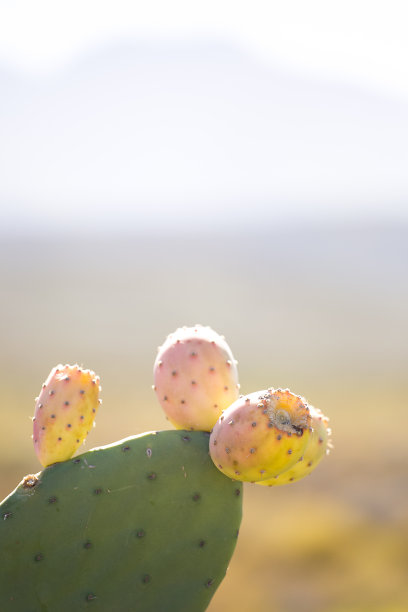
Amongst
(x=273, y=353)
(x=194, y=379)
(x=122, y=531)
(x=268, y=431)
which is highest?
(x=273, y=353)

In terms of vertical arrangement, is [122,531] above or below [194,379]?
below

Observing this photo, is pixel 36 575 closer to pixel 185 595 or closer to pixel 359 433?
pixel 185 595

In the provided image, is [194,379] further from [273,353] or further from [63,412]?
[273,353]

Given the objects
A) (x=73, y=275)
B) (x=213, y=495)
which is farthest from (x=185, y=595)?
(x=73, y=275)

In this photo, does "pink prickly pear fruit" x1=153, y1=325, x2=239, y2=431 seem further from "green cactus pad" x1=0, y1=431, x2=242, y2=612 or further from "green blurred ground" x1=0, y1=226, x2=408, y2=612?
"green blurred ground" x1=0, y1=226, x2=408, y2=612

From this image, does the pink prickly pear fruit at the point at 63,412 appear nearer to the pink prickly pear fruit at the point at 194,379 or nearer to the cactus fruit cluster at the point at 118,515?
the cactus fruit cluster at the point at 118,515

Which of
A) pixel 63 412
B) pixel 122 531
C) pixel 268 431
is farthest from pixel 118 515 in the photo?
pixel 268 431

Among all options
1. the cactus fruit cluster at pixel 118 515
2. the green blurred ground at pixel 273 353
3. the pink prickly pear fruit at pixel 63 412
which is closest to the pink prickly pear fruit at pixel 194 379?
the cactus fruit cluster at pixel 118 515
